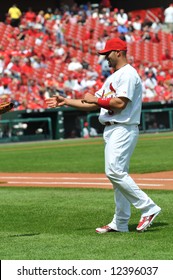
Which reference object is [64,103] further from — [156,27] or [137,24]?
[156,27]

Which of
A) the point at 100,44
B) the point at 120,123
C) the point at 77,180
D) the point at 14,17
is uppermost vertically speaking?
the point at 14,17

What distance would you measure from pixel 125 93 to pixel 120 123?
35 cm

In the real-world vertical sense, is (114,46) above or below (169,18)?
below

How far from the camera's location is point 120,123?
8594mm

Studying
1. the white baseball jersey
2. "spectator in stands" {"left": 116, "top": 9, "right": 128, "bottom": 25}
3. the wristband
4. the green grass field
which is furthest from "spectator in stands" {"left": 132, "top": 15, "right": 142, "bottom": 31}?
the wristband

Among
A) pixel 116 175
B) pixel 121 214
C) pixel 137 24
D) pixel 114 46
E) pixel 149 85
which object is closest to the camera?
pixel 116 175

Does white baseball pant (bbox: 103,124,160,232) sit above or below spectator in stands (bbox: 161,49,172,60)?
below

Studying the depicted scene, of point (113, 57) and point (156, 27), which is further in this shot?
point (156, 27)

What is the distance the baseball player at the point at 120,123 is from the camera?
8516mm

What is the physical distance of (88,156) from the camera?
2170cm

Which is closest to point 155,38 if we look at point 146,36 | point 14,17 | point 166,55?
point 146,36

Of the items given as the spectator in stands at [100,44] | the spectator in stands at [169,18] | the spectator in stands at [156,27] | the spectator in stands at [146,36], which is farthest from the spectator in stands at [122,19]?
the spectator in stands at [100,44]

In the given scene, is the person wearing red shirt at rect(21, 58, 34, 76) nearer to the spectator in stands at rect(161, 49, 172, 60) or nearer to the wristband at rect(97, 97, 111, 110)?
the spectator in stands at rect(161, 49, 172, 60)

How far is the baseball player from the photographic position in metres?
8.52
